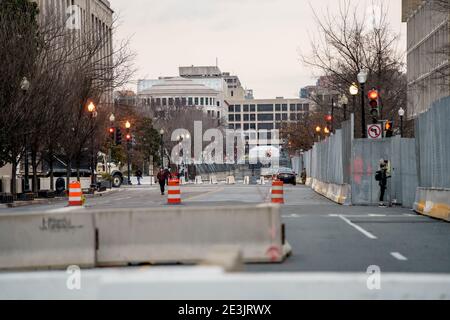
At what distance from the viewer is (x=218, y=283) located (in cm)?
924

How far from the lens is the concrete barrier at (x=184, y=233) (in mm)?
13914

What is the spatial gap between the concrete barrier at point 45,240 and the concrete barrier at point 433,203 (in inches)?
486

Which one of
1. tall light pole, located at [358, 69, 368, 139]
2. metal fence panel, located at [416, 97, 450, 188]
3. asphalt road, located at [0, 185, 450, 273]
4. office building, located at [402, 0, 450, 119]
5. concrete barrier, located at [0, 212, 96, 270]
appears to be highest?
office building, located at [402, 0, 450, 119]

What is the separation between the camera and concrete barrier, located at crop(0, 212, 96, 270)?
1384 centimetres

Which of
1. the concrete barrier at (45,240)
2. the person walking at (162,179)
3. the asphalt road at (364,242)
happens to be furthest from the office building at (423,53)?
the concrete barrier at (45,240)

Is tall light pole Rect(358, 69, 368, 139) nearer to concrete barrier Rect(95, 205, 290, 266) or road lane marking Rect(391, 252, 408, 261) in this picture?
road lane marking Rect(391, 252, 408, 261)

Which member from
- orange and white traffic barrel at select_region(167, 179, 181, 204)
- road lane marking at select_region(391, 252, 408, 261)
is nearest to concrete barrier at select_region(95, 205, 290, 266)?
road lane marking at select_region(391, 252, 408, 261)

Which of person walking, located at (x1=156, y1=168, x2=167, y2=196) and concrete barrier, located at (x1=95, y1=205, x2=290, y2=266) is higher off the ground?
person walking, located at (x1=156, y1=168, x2=167, y2=196)

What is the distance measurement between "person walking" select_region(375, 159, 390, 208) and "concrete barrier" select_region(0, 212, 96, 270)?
1842cm

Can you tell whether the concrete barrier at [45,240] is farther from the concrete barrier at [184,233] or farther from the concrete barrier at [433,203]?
the concrete barrier at [433,203]

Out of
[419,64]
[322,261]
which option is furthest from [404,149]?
[419,64]

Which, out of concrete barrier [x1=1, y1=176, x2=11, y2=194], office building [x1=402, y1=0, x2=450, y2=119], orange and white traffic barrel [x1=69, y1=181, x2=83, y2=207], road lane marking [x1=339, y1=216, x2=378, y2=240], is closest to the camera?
road lane marking [x1=339, y1=216, x2=378, y2=240]

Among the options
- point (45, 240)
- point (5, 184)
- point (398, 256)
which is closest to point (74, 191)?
point (45, 240)

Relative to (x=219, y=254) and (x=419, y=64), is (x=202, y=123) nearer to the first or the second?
(x=419, y=64)
